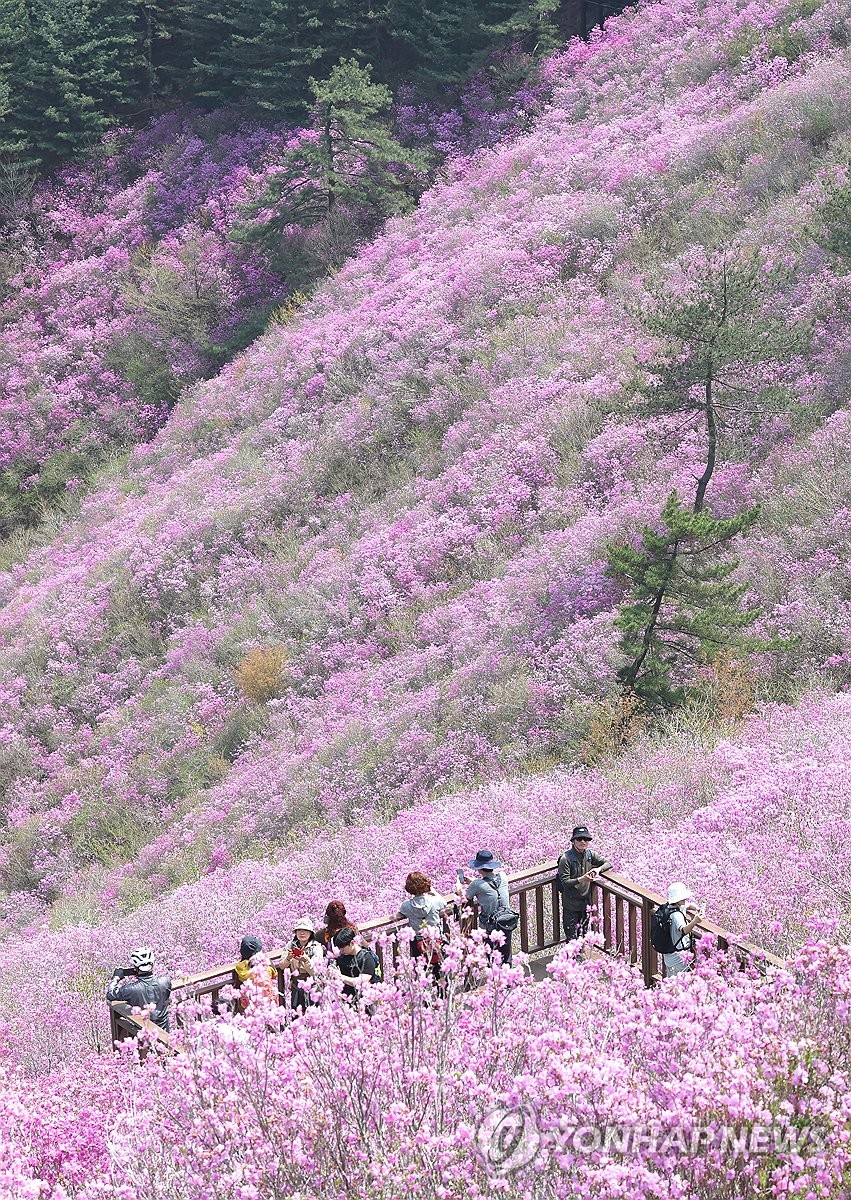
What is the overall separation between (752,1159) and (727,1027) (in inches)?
20.2

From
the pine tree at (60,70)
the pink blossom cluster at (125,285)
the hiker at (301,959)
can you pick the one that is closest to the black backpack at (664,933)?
the hiker at (301,959)

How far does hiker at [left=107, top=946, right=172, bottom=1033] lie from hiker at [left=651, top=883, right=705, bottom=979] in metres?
3.52

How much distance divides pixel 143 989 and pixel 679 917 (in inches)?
148

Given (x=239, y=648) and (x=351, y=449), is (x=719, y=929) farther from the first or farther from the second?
(x=351, y=449)

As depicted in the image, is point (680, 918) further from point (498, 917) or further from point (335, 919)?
point (335, 919)

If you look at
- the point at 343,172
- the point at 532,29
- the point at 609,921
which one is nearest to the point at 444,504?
the point at 609,921

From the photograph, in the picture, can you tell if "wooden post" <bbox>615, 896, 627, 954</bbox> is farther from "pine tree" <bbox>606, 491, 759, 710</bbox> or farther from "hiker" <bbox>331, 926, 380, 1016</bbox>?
"pine tree" <bbox>606, 491, 759, 710</bbox>

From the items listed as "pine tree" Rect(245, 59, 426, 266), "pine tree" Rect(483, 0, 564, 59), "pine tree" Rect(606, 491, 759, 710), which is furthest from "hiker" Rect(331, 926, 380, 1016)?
"pine tree" Rect(483, 0, 564, 59)

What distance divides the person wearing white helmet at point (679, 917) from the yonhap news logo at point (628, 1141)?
290 centimetres

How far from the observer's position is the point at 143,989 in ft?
27.4

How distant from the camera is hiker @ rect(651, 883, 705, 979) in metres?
7.59

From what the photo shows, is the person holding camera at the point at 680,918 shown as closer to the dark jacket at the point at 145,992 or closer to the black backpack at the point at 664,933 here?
the black backpack at the point at 664,933

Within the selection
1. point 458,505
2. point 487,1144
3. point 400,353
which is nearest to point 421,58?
point 400,353

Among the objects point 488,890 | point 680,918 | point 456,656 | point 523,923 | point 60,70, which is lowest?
point 456,656
